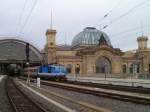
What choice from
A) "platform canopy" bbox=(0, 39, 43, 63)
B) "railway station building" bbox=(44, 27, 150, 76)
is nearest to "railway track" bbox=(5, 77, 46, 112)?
"railway station building" bbox=(44, 27, 150, 76)

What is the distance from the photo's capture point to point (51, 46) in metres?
154

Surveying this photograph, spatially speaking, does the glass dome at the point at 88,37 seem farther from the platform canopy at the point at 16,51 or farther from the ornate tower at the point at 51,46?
the platform canopy at the point at 16,51

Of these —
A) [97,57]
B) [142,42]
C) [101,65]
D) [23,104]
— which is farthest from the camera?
[142,42]

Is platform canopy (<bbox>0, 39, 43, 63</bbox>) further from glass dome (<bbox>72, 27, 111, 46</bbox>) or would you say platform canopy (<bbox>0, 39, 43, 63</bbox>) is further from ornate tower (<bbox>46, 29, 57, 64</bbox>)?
glass dome (<bbox>72, 27, 111, 46</bbox>)

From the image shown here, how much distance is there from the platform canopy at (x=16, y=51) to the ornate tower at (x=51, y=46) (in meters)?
21.4

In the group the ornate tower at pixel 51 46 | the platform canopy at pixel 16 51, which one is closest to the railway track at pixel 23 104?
the ornate tower at pixel 51 46

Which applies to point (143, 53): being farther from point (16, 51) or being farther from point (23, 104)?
point (23, 104)

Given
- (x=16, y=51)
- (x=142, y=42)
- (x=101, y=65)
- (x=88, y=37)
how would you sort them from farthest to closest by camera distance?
1. (x=16, y=51)
2. (x=88, y=37)
3. (x=142, y=42)
4. (x=101, y=65)

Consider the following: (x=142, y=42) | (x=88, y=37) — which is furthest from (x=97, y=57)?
(x=142, y=42)

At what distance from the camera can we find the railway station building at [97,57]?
147 meters

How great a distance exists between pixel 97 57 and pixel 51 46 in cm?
1936

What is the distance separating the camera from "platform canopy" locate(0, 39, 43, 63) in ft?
579

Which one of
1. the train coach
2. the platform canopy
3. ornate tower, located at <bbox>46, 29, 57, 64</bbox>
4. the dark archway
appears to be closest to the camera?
the train coach

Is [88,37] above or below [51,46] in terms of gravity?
above
